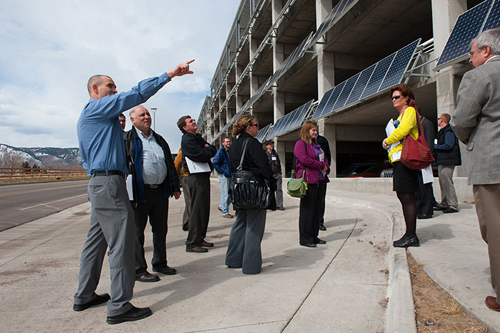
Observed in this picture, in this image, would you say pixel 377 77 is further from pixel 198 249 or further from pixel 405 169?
pixel 198 249

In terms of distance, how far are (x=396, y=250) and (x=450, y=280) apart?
40.6 inches

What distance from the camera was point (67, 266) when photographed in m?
4.31

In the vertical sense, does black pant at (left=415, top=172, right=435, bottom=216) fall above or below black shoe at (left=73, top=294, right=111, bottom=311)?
above

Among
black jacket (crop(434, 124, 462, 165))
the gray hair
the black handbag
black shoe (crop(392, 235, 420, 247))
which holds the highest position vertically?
the gray hair

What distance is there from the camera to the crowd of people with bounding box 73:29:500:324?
2475mm

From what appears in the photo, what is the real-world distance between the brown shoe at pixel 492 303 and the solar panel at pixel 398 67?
374 inches

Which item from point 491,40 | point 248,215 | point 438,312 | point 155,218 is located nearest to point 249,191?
point 248,215

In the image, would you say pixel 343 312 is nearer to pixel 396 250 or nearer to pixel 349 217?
pixel 396 250

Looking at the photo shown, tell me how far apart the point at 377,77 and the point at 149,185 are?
451 inches

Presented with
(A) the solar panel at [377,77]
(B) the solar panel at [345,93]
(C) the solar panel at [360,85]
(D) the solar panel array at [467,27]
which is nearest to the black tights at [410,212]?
(D) the solar panel array at [467,27]

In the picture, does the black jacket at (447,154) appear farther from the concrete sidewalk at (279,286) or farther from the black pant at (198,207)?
the black pant at (198,207)

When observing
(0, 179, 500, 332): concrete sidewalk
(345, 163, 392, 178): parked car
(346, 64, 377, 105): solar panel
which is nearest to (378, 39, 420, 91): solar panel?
(346, 64, 377, 105): solar panel

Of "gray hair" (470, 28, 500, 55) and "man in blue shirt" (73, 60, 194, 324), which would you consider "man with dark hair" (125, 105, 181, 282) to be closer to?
"man in blue shirt" (73, 60, 194, 324)

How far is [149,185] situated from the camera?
375 cm
